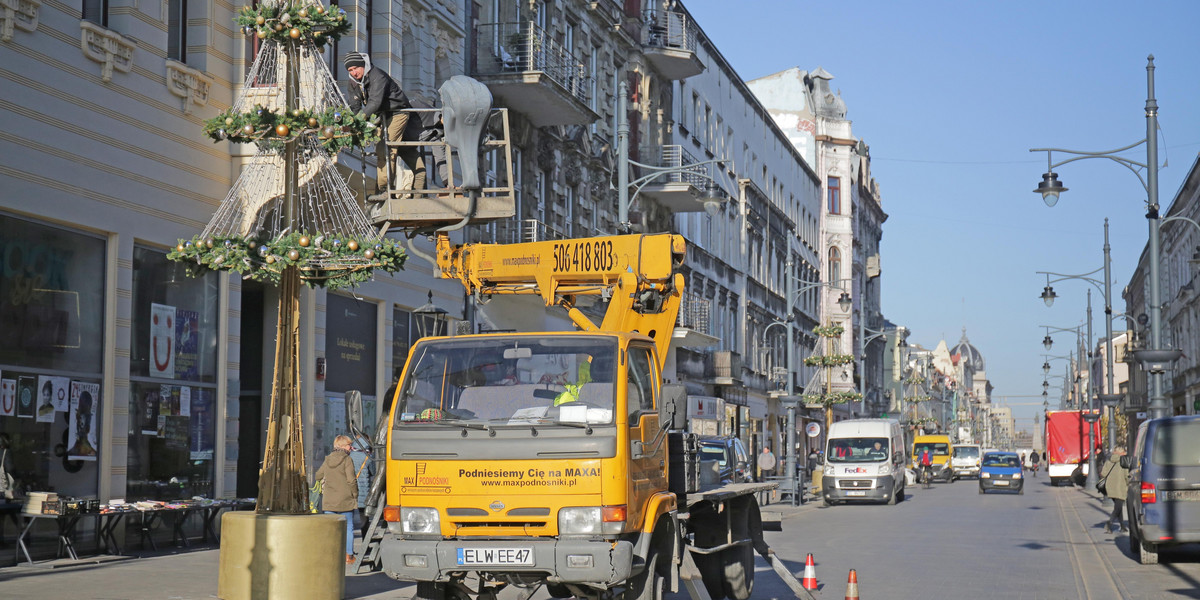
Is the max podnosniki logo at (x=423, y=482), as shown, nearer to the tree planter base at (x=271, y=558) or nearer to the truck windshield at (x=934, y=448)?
the tree planter base at (x=271, y=558)

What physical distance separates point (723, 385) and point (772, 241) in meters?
15.5

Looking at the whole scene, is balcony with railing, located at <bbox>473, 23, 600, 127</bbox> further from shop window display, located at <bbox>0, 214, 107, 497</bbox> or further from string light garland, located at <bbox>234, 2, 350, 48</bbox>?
string light garland, located at <bbox>234, 2, 350, 48</bbox>

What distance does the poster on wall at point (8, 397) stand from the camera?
15086 mm

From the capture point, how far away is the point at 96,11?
1733 cm

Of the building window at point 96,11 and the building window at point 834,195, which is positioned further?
the building window at point 834,195

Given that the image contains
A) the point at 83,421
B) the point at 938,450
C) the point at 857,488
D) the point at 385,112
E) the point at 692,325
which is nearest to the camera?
the point at 385,112

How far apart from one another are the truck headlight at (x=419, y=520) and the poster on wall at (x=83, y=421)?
25.0 ft

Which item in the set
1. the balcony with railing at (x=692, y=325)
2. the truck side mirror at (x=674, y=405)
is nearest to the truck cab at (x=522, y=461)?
the truck side mirror at (x=674, y=405)

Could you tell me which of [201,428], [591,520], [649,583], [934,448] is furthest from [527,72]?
[934,448]

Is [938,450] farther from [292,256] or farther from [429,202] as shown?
[292,256]

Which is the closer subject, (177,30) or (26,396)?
(26,396)

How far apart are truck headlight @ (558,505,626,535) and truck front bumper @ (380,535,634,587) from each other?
0.08 m

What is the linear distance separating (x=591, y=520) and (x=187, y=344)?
10.7 meters

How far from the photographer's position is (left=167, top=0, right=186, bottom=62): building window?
18.9 m
